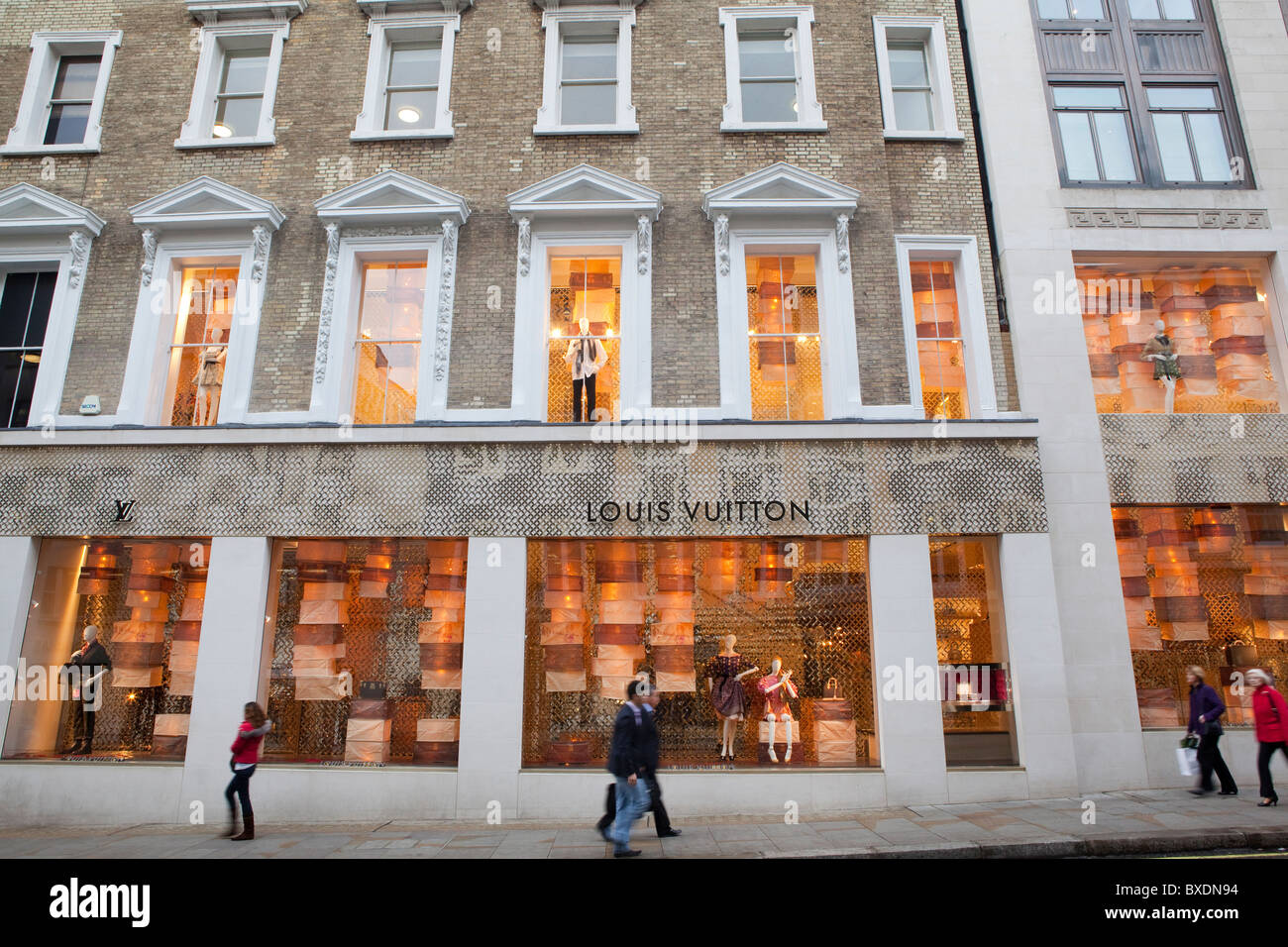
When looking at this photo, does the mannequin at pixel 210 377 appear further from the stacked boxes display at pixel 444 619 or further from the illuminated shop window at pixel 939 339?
the illuminated shop window at pixel 939 339

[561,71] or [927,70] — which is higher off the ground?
[927,70]

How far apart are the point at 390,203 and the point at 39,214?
19.9ft

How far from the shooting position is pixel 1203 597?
11125mm

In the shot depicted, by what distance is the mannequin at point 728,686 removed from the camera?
10.4 meters

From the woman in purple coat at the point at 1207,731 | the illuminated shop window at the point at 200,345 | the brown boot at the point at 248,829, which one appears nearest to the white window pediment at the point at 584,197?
the illuminated shop window at the point at 200,345

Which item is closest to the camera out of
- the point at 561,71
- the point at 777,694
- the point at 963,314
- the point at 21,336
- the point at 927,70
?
the point at 777,694

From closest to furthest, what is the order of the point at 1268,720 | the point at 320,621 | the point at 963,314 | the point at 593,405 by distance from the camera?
the point at 1268,720, the point at 320,621, the point at 593,405, the point at 963,314

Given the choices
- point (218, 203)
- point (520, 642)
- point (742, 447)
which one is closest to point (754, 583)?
point (742, 447)

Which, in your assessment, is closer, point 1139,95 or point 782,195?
point 782,195

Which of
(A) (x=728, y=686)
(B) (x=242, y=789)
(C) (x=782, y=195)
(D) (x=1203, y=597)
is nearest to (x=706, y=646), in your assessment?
(A) (x=728, y=686)

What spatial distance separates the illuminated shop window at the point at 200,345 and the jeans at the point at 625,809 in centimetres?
889

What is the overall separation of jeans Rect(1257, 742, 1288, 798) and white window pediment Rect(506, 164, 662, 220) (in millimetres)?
11333

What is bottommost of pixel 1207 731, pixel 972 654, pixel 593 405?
pixel 1207 731

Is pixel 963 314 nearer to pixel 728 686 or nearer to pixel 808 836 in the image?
pixel 728 686
